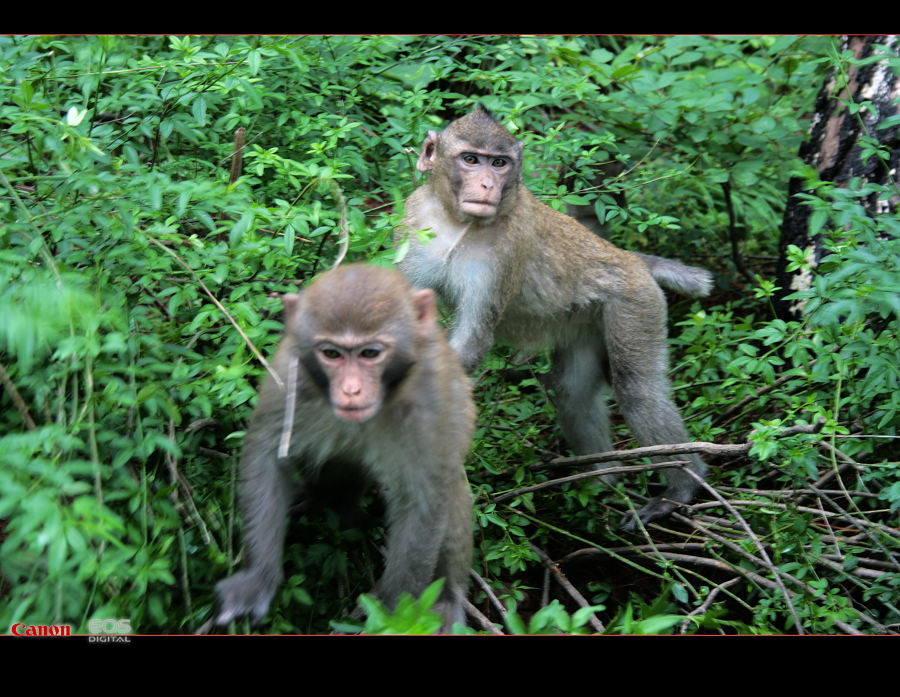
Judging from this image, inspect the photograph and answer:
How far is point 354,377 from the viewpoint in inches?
162

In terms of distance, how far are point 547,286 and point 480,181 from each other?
3.79 feet

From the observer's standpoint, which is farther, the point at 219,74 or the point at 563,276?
the point at 563,276

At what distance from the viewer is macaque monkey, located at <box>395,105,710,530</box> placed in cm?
650

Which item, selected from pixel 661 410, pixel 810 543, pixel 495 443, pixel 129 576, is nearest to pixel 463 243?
pixel 495 443

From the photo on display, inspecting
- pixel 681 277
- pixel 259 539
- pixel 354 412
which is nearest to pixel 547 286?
pixel 681 277

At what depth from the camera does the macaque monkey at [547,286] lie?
6.50 metres

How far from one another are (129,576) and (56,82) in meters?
3.59

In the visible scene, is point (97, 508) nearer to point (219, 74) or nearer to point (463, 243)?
point (219, 74)

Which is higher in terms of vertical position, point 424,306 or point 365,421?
point 424,306

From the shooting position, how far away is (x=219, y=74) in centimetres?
538

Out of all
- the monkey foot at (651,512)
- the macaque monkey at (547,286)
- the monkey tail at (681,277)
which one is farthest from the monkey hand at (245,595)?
the monkey tail at (681,277)

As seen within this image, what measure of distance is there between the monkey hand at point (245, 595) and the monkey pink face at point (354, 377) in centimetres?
95

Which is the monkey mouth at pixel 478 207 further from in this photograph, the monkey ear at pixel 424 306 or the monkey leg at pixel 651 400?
the monkey ear at pixel 424 306

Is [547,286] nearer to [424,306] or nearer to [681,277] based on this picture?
[681,277]
